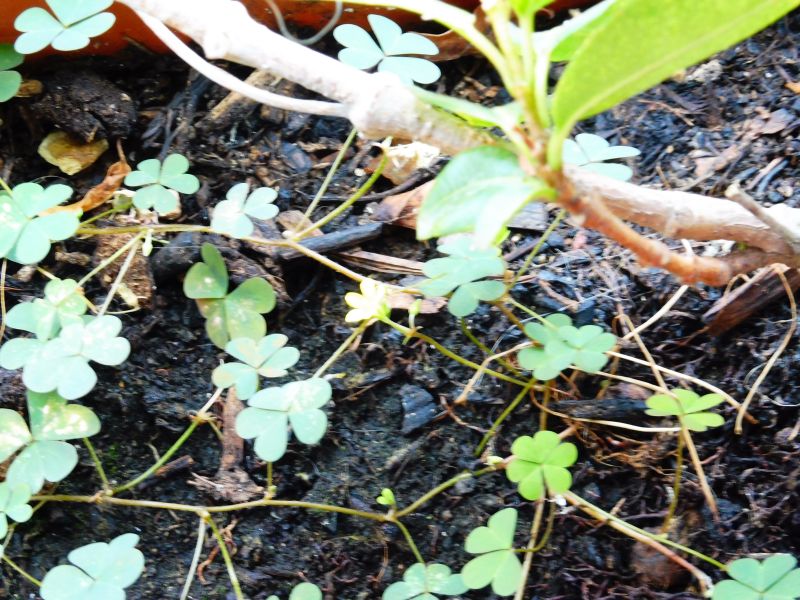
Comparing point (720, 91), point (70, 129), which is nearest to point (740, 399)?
point (720, 91)

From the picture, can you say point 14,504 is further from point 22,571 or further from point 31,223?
point 31,223

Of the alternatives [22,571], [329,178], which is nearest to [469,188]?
[329,178]

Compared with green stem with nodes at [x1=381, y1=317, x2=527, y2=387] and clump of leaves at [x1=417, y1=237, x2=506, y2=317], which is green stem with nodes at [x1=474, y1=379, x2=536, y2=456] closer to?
green stem with nodes at [x1=381, y1=317, x2=527, y2=387]

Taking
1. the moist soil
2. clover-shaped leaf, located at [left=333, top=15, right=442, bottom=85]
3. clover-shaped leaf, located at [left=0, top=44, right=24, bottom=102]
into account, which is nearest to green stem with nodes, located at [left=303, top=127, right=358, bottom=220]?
the moist soil

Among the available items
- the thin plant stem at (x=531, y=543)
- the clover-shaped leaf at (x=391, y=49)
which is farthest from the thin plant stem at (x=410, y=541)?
the clover-shaped leaf at (x=391, y=49)

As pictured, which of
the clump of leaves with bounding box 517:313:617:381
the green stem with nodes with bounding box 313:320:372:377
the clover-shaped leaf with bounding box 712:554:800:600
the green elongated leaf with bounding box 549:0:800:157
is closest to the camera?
the green elongated leaf with bounding box 549:0:800:157

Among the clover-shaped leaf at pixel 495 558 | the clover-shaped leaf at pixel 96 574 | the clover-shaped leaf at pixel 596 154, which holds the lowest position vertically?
the clover-shaped leaf at pixel 96 574

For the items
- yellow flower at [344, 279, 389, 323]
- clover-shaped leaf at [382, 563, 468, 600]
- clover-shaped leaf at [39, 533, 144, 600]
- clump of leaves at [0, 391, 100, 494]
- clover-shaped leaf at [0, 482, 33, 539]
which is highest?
yellow flower at [344, 279, 389, 323]

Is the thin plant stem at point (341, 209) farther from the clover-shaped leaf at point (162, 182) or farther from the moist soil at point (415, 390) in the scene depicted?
the clover-shaped leaf at point (162, 182)
